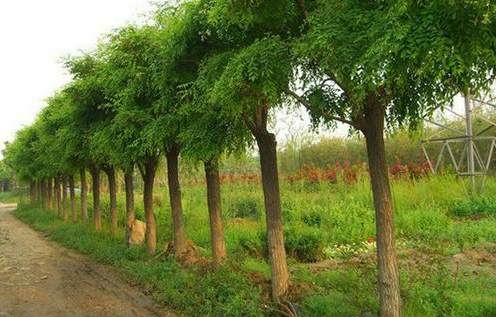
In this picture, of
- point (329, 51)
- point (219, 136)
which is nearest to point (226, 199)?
point (219, 136)

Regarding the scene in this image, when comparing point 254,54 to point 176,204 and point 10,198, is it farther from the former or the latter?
point 10,198

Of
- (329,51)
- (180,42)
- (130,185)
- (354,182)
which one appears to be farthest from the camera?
(354,182)

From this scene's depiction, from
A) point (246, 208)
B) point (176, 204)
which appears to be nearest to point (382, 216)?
point (176, 204)

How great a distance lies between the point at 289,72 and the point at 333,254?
21.1 ft

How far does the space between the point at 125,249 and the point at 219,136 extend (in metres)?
7.90

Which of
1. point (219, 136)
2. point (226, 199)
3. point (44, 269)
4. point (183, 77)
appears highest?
point (183, 77)

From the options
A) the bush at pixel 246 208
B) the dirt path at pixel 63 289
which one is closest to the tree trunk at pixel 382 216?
the dirt path at pixel 63 289

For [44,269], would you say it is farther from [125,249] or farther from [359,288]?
[359,288]

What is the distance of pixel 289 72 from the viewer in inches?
246

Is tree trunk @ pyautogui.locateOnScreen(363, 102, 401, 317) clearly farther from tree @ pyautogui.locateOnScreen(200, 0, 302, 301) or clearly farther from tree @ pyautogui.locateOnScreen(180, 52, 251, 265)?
tree @ pyautogui.locateOnScreen(180, 52, 251, 265)

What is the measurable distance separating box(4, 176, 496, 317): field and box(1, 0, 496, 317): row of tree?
779 mm

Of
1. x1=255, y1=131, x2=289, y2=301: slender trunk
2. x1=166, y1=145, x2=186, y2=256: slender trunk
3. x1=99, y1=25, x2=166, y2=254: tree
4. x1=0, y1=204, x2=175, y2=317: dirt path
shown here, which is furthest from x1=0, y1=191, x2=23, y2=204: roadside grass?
x1=255, y1=131, x2=289, y2=301: slender trunk

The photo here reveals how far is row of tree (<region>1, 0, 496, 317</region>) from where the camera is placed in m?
4.41

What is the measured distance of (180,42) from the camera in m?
8.28
